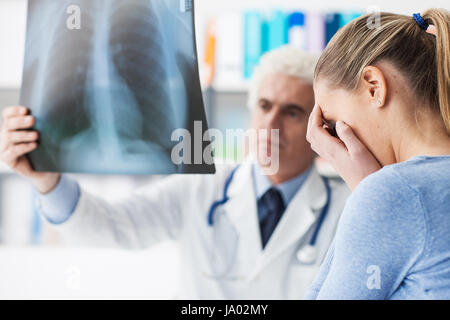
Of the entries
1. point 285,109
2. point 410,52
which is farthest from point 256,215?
point 410,52

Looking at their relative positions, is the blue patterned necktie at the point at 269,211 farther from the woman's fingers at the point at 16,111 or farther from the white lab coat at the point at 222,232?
the woman's fingers at the point at 16,111

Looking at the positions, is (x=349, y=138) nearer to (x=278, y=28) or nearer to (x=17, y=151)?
(x=17, y=151)

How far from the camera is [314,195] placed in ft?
3.82

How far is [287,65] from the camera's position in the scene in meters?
1.13

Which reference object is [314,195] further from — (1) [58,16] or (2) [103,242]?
(1) [58,16]

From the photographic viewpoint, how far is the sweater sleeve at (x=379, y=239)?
407 mm

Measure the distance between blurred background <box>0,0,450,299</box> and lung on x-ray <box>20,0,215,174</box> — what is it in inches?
37.5

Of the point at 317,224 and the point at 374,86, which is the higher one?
the point at 374,86

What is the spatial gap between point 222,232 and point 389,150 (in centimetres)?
70

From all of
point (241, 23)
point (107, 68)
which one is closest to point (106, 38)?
point (107, 68)

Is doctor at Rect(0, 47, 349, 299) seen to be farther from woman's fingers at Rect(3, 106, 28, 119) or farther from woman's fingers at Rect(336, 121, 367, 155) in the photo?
woman's fingers at Rect(336, 121, 367, 155)

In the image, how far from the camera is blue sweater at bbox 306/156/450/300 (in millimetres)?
407

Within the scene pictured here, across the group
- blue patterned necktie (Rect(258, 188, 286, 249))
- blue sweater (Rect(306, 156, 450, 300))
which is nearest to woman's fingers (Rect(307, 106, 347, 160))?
blue sweater (Rect(306, 156, 450, 300))

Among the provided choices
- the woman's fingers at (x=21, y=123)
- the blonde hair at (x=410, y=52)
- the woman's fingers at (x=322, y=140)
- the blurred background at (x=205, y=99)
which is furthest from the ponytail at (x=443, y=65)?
the blurred background at (x=205, y=99)
